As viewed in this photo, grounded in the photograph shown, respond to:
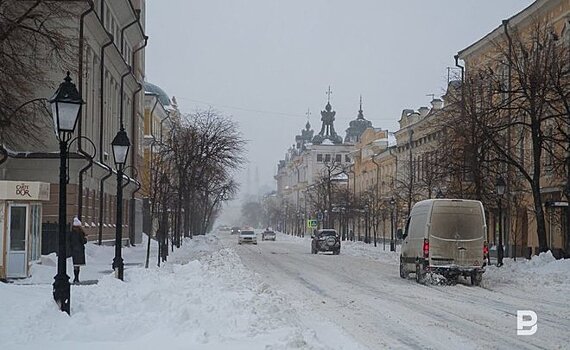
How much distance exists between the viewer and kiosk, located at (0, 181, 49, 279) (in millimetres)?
23438

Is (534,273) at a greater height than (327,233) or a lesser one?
lesser

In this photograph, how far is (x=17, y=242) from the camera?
80.6ft

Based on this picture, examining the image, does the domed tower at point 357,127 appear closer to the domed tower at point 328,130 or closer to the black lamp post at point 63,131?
the domed tower at point 328,130

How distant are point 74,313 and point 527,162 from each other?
36948 mm

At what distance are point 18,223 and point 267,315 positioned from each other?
495 inches

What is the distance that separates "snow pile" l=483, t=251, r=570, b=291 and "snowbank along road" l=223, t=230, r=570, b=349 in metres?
0.12

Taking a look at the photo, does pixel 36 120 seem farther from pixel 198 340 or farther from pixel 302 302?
pixel 198 340

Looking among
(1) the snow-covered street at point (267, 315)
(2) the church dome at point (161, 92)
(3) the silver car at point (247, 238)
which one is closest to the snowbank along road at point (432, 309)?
(1) the snow-covered street at point (267, 315)

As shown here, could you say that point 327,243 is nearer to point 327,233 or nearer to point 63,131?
point 327,233

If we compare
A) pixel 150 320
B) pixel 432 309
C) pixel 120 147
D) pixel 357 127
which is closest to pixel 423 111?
pixel 120 147

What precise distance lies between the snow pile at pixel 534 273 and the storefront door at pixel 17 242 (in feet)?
48.4

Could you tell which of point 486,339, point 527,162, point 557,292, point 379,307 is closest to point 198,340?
point 486,339

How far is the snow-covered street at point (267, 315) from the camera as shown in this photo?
11875mm

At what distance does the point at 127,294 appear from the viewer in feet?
54.5
